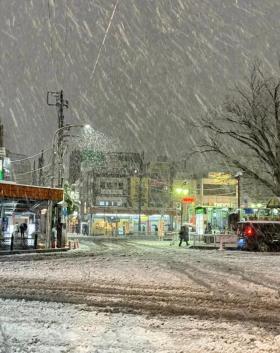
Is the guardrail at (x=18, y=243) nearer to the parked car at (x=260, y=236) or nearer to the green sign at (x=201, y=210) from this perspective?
the parked car at (x=260, y=236)

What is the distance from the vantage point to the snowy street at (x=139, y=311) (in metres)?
7.51

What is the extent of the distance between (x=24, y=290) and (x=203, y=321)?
5.64 m

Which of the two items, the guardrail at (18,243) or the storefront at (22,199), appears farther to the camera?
the guardrail at (18,243)

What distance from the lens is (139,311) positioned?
1027 centimetres

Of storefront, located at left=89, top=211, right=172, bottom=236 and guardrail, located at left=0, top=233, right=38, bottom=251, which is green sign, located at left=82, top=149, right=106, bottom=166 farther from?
guardrail, located at left=0, top=233, right=38, bottom=251

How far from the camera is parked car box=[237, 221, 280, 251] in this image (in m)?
31.6

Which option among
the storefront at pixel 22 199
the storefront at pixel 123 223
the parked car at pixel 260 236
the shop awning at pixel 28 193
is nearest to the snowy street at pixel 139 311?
the shop awning at pixel 28 193

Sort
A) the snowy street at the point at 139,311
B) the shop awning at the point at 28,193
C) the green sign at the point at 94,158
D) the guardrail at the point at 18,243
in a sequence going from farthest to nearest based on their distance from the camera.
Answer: the green sign at the point at 94,158
the guardrail at the point at 18,243
the shop awning at the point at 28,193
the snowy street at the point at 139,311

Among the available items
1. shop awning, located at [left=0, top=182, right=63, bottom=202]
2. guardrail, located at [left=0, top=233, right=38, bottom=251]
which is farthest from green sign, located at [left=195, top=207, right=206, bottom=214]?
guardrail, located at [left=0, top=233, right=38, bottom=251]

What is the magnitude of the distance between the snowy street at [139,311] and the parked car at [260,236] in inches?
535

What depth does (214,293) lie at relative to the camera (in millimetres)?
12992

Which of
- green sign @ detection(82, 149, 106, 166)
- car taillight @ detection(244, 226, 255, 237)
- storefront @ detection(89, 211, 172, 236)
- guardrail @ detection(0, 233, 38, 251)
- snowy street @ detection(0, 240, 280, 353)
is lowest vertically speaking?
snowy street @ detection(0, 240, 280, 353)

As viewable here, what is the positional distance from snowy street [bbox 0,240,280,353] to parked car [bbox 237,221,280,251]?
1359 centimetres

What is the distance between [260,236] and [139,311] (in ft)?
75.7
